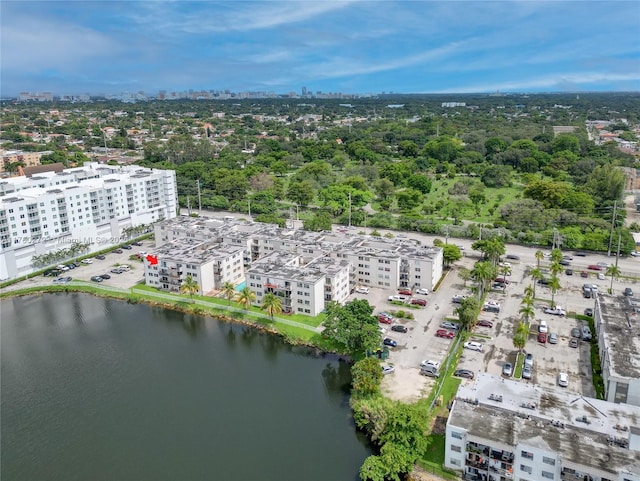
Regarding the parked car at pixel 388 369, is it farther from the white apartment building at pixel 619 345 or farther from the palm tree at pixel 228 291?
the palm tree at pixel 228 291

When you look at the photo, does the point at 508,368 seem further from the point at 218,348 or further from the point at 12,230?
the point at 12,230

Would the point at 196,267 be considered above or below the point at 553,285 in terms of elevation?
above

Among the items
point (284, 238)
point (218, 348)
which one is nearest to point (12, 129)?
point (284, 238)

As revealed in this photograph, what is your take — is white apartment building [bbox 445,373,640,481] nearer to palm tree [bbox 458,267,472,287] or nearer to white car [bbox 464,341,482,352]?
white car [bbox 464,341,482,352]

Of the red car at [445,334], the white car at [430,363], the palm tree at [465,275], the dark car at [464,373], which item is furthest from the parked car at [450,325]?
the palm tree at [465,275]

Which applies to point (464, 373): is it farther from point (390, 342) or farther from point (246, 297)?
point (246, 297)

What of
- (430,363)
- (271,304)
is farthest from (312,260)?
(430,363)
